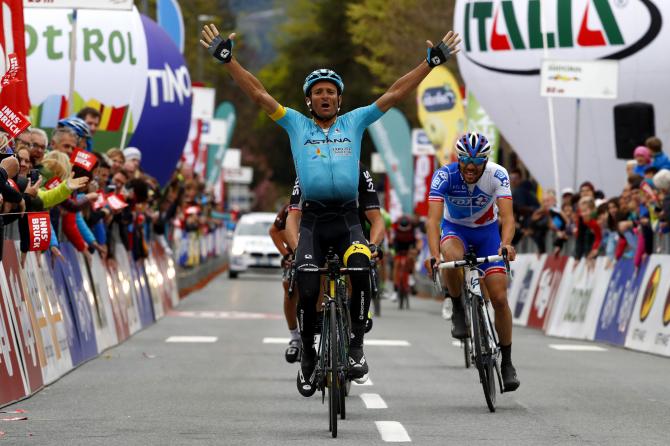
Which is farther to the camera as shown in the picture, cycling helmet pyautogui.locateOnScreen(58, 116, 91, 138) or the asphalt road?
cycling helmet pyautogui.locateOnScreen(58, 116, 91, 138)

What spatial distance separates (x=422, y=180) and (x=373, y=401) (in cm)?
3584

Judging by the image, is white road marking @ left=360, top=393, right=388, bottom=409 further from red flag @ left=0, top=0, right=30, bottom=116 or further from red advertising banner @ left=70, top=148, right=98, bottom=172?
red advertising banner @ left=70, top=148, right=98, bottom=172

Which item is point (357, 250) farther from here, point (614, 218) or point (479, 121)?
point (479, 121)

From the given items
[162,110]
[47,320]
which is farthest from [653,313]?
[162,110]

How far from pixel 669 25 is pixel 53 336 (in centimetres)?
2202

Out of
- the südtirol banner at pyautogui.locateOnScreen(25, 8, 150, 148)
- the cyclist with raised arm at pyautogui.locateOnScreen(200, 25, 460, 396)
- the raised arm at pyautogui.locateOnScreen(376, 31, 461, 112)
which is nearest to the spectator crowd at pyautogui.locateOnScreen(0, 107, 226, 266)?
the südtirol banner at pyautogui.locateOnScreen(25, 8, 150, 148)

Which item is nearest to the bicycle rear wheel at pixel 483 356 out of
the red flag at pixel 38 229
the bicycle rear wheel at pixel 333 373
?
the bicycle rear wheel at pixel 333 373

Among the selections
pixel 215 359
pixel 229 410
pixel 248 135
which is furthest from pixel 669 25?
pixel 248 135

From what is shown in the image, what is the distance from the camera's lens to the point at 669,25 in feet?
111

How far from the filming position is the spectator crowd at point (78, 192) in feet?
43.8

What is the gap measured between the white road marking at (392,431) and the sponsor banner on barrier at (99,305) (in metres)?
6.94

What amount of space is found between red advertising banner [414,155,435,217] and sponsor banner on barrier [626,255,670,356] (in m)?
24.4

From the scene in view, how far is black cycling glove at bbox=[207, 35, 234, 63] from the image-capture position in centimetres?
1112

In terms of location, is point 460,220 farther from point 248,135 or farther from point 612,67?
point 248,135
